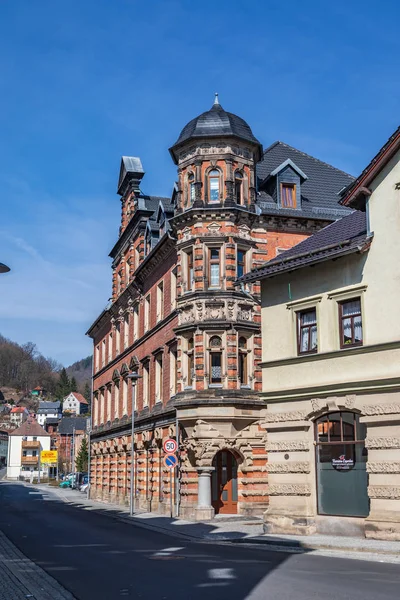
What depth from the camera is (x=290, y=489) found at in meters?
23.4

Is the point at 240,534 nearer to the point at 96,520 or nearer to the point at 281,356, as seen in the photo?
the point at 281,356

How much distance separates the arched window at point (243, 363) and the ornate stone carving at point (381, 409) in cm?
1210

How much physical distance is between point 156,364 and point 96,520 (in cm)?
1033

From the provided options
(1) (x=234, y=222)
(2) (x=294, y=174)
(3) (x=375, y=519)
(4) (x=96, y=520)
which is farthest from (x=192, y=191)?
(3) (x=375, y=519)

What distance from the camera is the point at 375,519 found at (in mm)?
20594

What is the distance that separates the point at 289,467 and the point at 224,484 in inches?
403

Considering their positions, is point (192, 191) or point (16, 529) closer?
point (16, 529)

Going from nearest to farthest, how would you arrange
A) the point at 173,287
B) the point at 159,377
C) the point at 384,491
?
the point at 384,491 → the point at 173,287 → the point at 159,377

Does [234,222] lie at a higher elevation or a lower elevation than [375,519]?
higher

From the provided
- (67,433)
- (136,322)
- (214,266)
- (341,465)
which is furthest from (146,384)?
(67,433)

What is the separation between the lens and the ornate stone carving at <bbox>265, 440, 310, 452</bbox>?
23.2 meters

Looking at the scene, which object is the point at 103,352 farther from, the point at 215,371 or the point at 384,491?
Answer: the point at 384,491

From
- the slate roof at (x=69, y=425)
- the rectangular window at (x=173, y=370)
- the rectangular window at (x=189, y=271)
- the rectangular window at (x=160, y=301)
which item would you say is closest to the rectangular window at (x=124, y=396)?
the rectangular window at (x=160, y=301)

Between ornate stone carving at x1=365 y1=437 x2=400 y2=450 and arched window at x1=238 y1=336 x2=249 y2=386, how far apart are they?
12.4m
